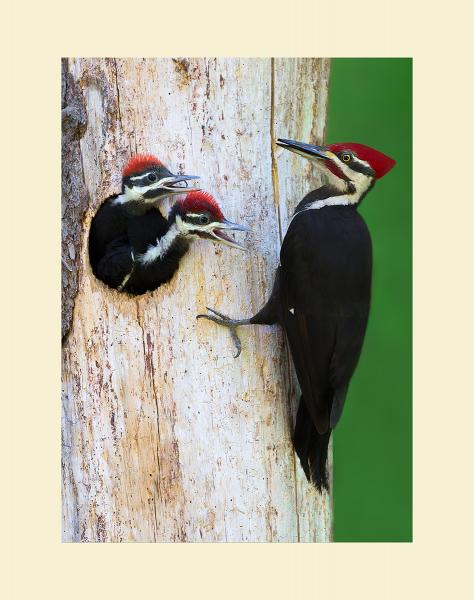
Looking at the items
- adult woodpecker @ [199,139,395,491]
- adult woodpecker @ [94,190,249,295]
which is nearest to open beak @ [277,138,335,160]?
adult woodpecker @ [199,139,395,491]

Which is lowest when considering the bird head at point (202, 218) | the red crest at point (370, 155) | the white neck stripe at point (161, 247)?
the white neck stripe at point (161, 247)

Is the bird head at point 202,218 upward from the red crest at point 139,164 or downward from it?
downward

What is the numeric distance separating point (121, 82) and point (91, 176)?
0.88 feet

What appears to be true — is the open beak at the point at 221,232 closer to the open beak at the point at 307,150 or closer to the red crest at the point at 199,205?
the red crest at the point at 199,205

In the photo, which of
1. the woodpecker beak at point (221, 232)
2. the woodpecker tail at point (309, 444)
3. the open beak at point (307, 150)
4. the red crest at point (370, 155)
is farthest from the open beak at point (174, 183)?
the woodpecker tail at point (309, 444)

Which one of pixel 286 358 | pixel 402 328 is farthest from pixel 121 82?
pixel 402 328

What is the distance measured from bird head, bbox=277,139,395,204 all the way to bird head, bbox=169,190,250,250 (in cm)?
26

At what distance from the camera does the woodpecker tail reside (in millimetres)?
2615

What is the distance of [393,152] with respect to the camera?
2689 millimetres

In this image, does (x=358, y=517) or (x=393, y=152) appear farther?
(x=358, y=517)

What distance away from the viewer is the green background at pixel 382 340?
106 inches

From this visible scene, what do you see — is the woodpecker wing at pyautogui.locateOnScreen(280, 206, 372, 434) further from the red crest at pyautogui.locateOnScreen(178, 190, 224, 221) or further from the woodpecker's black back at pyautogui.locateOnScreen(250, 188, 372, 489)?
the red crest at pyautogui.locateOnScreen(178, 190, 224, 221)

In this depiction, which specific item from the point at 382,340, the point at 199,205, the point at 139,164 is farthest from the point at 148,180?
the point at 382,340

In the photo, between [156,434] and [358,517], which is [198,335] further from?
[358,517]
